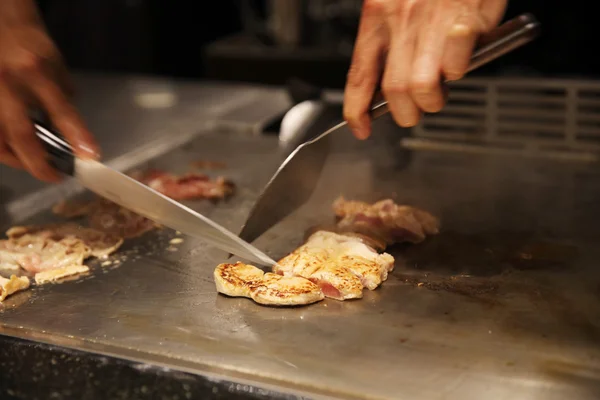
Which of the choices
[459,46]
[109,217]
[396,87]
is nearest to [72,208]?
[109,217]

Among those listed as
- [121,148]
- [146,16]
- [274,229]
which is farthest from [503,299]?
[146,16]

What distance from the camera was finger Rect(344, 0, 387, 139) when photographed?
4.46 feet

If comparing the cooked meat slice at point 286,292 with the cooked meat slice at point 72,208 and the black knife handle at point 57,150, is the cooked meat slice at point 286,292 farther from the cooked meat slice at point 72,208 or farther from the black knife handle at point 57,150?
the cooked meat slice at point 72,208

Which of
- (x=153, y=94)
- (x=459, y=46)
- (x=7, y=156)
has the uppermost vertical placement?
(x=459, y=46)

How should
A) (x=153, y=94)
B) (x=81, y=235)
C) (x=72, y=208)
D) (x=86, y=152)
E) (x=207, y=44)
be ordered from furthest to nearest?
(x=207, y=44) < (x=153, y=94) < (x=72, y=208) < (x=81, y=235) < (x=86, y=152)

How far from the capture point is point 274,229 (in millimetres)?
1608

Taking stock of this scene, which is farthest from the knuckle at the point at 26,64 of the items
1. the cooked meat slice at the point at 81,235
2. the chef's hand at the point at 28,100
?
the cooked meat slice at the point at 81,235

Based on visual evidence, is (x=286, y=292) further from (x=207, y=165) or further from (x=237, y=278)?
(x=207, y=165)

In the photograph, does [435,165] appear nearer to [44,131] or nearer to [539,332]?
[539,332]

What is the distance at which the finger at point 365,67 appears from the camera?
1.36 metres

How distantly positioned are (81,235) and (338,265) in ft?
1.98

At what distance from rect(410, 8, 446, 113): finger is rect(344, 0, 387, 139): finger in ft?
0.35

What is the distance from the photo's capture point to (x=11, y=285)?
1345 mm

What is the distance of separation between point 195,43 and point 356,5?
1149 mm
